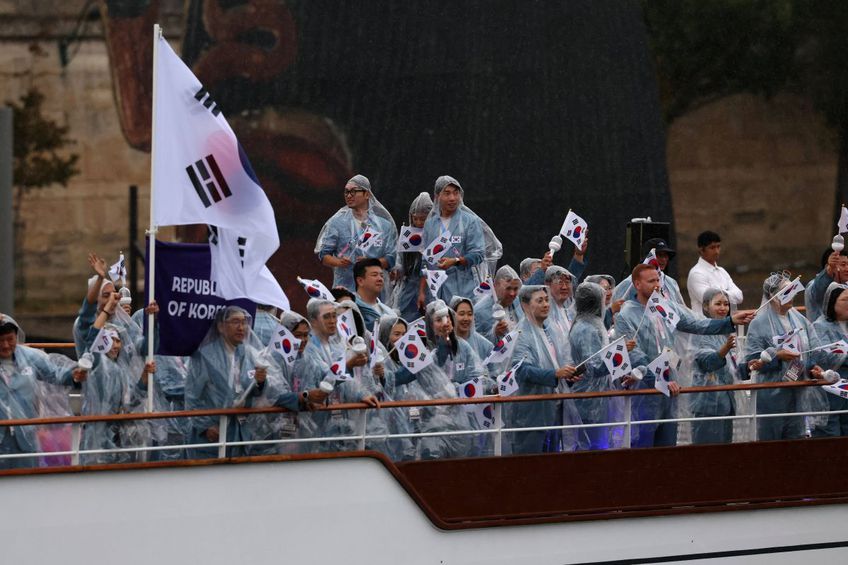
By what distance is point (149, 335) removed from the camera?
32.7 ft

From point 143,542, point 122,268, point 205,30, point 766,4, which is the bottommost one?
point 143,542

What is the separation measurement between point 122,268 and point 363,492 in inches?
109

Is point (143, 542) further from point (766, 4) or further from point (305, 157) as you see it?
point (766, 4)

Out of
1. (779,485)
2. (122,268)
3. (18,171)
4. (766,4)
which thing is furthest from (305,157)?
(766,4)

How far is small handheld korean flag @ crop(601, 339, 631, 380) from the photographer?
35.6ft

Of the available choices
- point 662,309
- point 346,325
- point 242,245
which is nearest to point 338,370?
point 346,325

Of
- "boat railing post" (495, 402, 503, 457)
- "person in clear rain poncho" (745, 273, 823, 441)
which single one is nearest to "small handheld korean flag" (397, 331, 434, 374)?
"boat railing post" (495, 402, 503, 457)

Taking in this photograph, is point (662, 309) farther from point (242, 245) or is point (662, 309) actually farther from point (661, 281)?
point (242, 245)

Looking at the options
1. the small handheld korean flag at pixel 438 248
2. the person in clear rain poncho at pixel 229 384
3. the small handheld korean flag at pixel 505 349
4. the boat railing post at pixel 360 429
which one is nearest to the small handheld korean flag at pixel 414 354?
the boat railing post at pixel 360 429

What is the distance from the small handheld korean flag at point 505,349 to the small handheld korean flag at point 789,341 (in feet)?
6.27

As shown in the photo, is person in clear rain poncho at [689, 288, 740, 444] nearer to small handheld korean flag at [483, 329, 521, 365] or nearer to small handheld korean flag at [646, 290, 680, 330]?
small handheld korean flag at [646, 290, 680, 330]

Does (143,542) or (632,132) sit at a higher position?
(632,132)

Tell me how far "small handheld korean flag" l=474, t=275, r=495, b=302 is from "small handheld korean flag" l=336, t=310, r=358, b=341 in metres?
2.51

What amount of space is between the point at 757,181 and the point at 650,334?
2433cm
